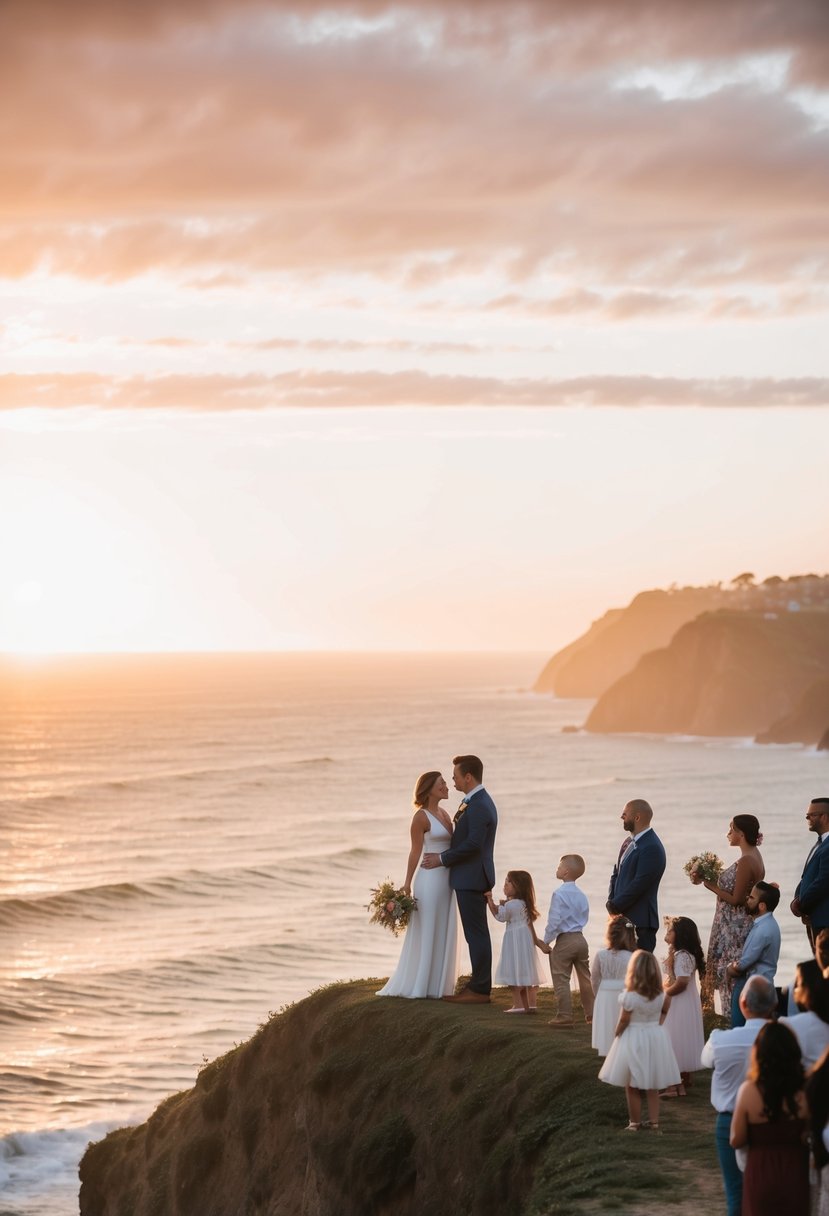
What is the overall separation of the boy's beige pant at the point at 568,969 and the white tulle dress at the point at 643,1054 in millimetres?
2615

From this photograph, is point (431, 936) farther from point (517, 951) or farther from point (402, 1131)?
point (402, 1131)

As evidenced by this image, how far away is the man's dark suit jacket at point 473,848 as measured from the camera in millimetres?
15602

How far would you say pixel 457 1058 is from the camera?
15648mm

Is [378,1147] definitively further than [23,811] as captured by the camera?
No

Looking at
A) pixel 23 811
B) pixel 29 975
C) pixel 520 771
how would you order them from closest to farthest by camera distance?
pixel 29 975 → pixel 23 811 → pixel 520 771

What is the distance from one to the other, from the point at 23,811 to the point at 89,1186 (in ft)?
253

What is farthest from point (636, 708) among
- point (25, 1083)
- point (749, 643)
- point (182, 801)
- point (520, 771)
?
point (25, 1083)

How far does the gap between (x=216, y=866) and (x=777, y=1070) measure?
65587 millimetres

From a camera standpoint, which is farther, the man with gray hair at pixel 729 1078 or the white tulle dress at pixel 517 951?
the white tulle dress at pixel 517 951

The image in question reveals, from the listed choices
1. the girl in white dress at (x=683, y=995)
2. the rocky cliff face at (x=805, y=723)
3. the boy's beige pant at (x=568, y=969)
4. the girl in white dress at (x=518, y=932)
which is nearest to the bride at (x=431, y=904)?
the girl in white dress at (x=518, y=932)

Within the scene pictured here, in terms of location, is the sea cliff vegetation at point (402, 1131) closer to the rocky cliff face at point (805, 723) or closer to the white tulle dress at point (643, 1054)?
the white tulle dress at point (643, 1054)

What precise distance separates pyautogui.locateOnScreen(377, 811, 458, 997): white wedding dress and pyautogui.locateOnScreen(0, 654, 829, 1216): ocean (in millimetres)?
12890

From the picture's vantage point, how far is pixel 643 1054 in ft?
40.0

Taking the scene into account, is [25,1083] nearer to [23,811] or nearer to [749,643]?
Result: [23,811]
